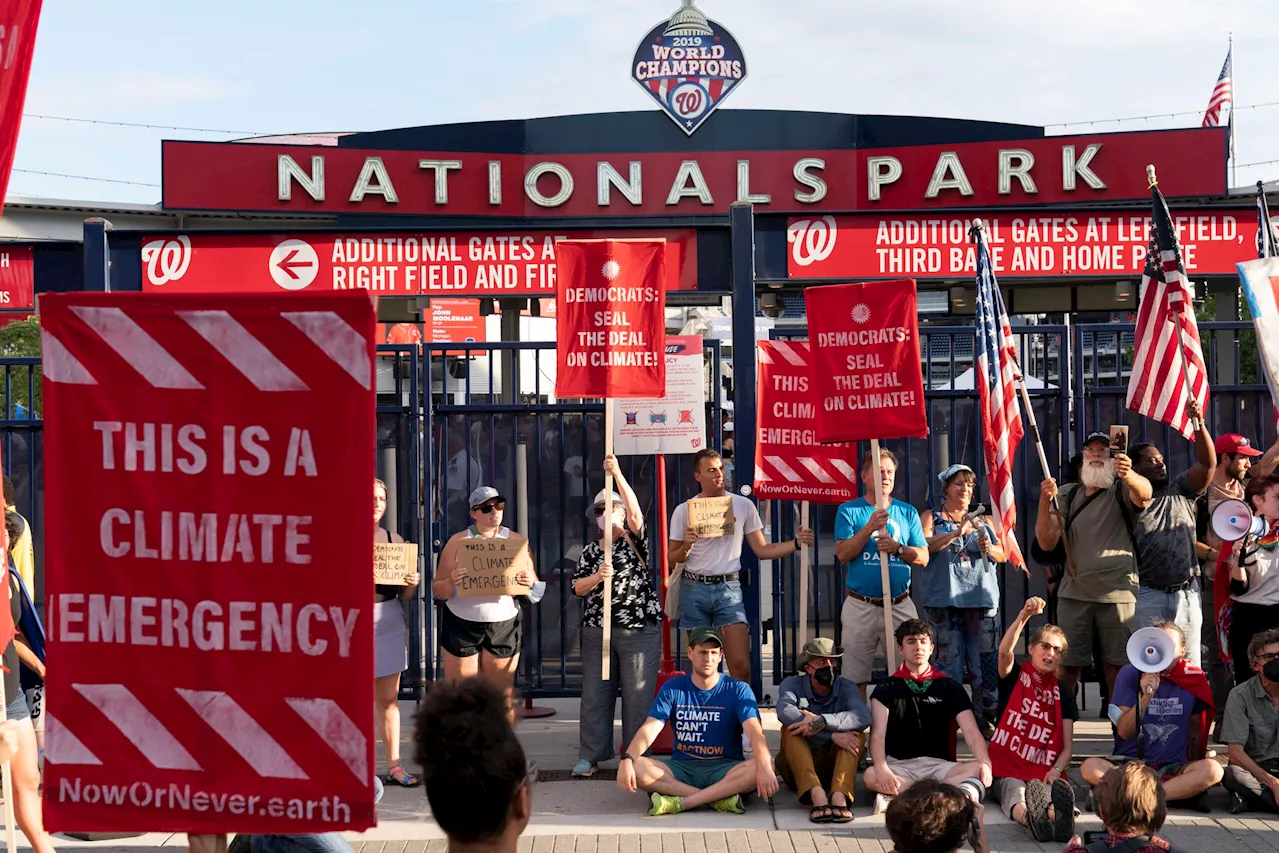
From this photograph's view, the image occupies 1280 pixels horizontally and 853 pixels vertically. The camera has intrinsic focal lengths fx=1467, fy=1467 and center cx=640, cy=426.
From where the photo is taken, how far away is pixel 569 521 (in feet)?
32.3

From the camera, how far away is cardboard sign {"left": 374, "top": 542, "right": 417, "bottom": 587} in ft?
26.8

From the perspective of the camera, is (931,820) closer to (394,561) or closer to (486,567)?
(486,567)

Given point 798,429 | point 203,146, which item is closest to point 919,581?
point 798,429

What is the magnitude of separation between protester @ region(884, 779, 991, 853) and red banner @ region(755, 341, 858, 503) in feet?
16.0

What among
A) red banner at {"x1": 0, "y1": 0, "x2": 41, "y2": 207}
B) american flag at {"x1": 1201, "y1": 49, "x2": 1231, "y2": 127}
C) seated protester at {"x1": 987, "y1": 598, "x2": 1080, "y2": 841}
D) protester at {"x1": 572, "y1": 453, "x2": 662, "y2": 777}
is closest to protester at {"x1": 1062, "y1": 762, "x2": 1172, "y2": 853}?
seated protester at {"x1": 987, "y1": 598, "x2": 1080, "y2": 841}

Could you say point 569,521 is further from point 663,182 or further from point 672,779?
point 663,182

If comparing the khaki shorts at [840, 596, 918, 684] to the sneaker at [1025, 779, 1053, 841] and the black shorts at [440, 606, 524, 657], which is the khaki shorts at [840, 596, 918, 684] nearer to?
the sneaker at [1025, 779, 1053, 841]

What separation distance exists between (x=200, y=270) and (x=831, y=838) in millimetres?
5708

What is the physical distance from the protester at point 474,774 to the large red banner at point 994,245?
23.5 feet

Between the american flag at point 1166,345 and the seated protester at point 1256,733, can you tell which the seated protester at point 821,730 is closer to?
the seated protester at point 1256,733

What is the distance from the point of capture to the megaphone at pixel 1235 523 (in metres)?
8.21

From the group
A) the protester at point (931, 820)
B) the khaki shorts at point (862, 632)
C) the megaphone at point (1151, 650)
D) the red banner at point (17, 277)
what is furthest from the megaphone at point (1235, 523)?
the red banner at point (17, 277)

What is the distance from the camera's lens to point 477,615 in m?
8.41

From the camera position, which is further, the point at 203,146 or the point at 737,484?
the point at 203,146
